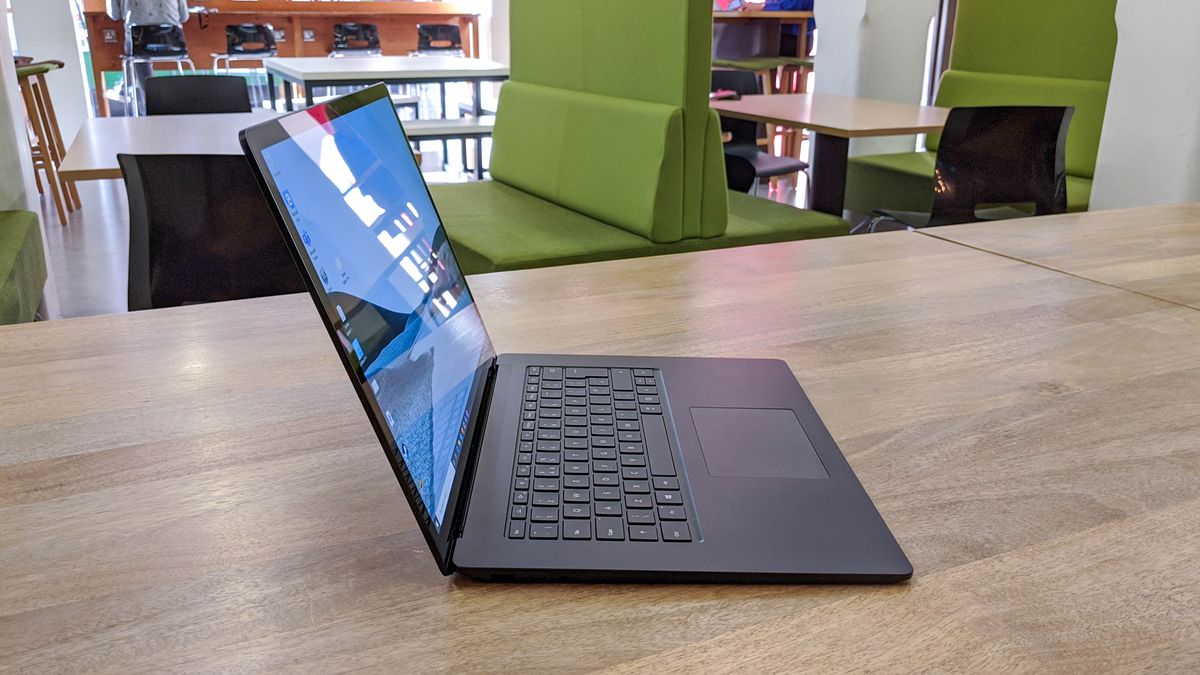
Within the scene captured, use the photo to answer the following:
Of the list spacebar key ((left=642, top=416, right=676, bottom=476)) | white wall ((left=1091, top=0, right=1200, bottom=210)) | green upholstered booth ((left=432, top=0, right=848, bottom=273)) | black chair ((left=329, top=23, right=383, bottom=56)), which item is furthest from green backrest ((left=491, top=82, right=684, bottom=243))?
black chair ((left=329, top=23, right=383, bottom=56))

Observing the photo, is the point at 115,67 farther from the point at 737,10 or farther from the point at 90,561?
the point at 90,561

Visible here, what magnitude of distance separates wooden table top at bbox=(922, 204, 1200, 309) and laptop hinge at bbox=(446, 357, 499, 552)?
914mm

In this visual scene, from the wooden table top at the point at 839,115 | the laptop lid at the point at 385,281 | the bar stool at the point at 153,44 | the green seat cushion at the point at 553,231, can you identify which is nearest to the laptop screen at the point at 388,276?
the laptop lid at the point at 385,281

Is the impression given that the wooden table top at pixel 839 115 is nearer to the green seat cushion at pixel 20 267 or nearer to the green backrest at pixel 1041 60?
the green backrest at pixel 1041 60

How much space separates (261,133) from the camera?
1.82 feet

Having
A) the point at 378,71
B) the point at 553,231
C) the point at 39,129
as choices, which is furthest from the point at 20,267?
the point at 39,129

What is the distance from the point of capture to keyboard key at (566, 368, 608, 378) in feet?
2.98

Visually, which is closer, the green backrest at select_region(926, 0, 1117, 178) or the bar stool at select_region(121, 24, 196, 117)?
the green backrest at select_region(926, 0, 1117, 178)

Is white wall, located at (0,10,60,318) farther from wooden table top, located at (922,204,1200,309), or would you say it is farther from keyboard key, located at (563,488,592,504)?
keyboard key, located at (563,488,592,504)

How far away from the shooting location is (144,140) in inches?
113

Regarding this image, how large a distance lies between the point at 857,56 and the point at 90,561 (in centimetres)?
508

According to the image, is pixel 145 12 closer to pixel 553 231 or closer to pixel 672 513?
pixel 553 231

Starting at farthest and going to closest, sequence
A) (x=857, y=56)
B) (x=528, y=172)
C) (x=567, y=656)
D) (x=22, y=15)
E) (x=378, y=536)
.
→ (x=22, y=15) → (x=857, y=56) → (x=528, y=172) → (x=378, y=536) → (x=567, y=656)

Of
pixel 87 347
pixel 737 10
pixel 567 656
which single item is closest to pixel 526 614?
pixel 567 656
